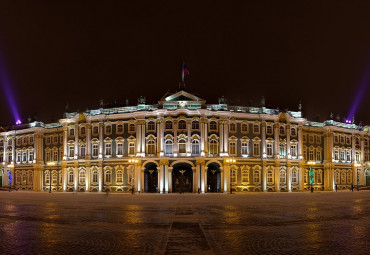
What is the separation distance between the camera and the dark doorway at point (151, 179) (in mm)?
61969

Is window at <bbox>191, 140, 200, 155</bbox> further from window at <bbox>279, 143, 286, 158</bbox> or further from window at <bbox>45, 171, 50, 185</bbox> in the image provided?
window at <bbox>45, 171, 50, 185</bbox>

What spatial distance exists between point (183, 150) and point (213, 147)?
467cm

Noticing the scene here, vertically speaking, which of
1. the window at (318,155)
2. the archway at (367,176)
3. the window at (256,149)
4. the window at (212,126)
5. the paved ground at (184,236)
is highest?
the window at (212,126)

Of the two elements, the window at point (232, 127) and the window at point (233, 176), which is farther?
the window at point (232, 127)

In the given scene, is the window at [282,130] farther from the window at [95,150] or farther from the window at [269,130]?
the window at [95,150]

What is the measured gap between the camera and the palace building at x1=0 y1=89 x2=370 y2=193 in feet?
197

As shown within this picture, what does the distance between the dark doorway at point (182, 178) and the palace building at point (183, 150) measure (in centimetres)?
15

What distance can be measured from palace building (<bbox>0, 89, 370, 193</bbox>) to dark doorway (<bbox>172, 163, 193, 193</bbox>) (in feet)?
0.51

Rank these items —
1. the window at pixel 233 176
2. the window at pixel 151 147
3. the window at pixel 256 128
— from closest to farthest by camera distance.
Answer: the window at pixel 151 147
the window at pixel 233 176
the window at pixel 256 128

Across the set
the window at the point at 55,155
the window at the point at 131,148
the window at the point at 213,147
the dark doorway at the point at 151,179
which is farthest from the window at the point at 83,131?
the window at the point at 213,147

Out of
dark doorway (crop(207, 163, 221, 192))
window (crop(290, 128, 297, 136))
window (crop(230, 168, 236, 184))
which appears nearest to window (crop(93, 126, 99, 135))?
dark doorway (crop(207, 163, 221, 192))

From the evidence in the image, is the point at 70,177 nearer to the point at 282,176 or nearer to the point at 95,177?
the point at 95,177

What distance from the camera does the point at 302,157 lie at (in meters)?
→ 67.4

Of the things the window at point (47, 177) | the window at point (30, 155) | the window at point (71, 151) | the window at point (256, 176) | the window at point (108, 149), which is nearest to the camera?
the window at point (256, 176)
